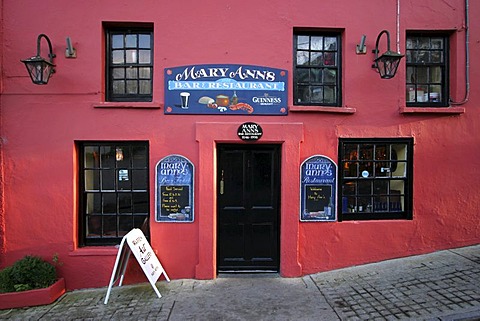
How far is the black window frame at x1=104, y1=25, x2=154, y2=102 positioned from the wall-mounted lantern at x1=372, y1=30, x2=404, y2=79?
388 centimetres

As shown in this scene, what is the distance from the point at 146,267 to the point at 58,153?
95.4 inches

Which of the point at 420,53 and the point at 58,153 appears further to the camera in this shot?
the point at 420,53

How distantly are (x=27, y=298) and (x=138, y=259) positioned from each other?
1741 millimetres

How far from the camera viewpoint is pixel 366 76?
599cm

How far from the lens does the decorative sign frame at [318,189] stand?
595cm

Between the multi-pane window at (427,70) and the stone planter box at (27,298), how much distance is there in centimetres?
683

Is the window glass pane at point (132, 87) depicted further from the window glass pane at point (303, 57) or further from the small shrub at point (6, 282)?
the small shrub at point (6, 282)

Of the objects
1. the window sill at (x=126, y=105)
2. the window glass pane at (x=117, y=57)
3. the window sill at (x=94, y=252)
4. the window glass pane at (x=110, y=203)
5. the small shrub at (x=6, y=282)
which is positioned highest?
the window glass pane at (x=117, y=57)

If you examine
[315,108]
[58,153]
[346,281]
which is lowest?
[346,281]

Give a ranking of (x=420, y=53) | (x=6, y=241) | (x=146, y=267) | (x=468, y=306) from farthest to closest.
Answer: (x=420, y=53), (x=6, y=241), (x=146, y=267), (x=468, y=306)

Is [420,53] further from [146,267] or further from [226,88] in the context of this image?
[146,267]

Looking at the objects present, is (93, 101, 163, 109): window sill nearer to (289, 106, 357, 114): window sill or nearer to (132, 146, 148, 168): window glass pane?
(132, 146, 148, 168): window glass pane

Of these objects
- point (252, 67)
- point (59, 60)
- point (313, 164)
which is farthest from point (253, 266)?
point (59, 60)

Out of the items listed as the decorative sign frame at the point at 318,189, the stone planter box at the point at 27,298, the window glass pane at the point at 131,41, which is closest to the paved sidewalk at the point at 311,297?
the stone planter box at the point at 27,298
